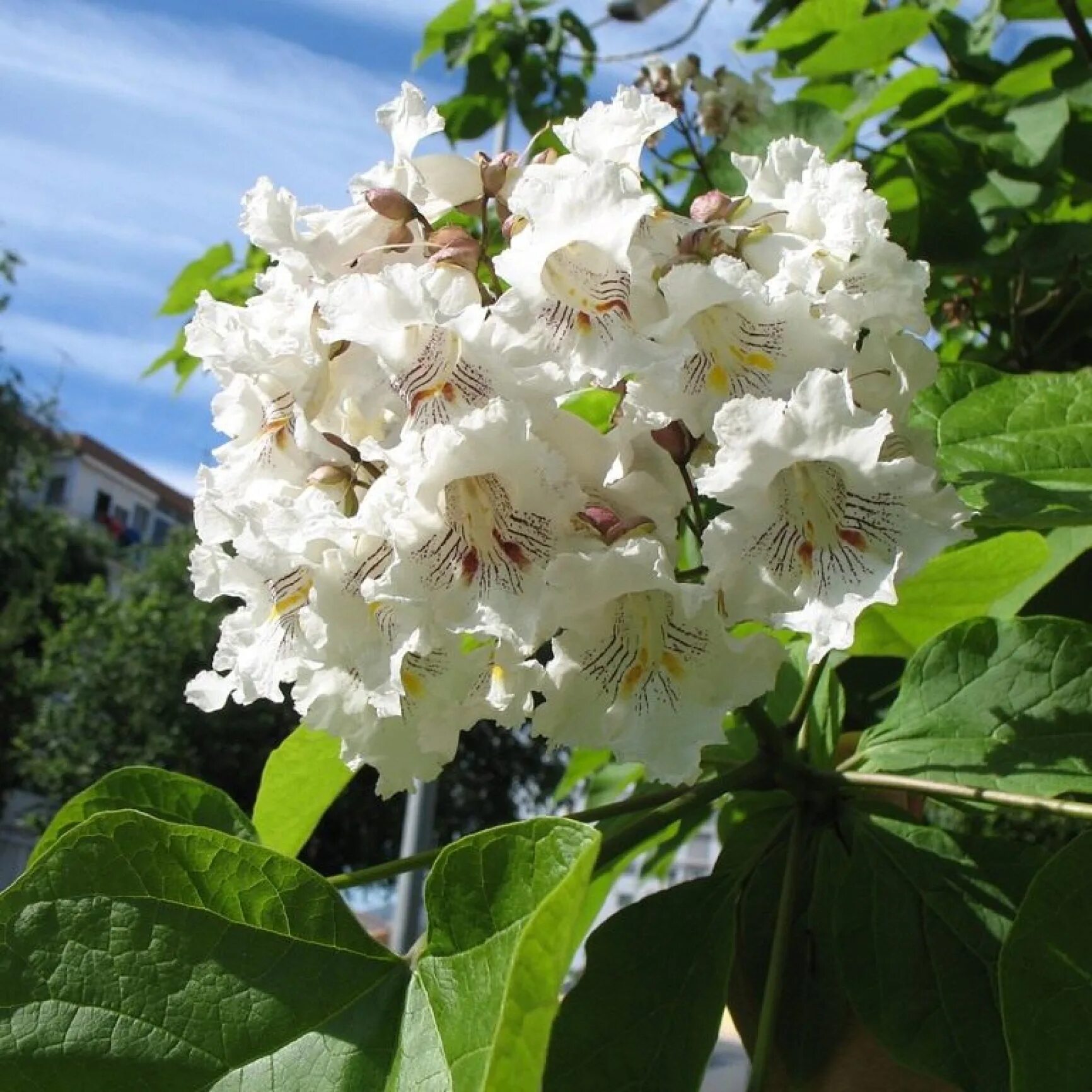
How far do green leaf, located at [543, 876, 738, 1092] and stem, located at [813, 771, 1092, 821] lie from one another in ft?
0.26

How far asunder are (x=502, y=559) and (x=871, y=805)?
29 cm

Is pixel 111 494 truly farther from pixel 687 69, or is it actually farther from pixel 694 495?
pixel 694 495

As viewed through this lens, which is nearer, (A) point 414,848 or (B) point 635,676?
(B) point 635,676

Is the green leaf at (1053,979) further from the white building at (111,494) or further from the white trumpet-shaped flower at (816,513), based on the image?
the white building at (111,494)

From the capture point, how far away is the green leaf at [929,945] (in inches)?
22.5

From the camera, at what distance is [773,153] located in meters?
0.56

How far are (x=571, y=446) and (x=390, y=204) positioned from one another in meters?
0.13

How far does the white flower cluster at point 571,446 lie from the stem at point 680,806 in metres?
0.10

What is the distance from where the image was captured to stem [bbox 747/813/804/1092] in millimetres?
552

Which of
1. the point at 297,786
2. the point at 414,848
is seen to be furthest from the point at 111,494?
the point at 297,786

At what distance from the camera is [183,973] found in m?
0.49

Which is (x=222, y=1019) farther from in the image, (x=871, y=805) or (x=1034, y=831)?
(x=1034, y=831)

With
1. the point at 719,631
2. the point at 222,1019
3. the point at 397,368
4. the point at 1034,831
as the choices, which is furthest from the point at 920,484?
the point at 1034,831

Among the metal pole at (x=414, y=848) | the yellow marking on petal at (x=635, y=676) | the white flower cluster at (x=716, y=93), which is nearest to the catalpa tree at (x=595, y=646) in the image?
the yellow marking on petal at (x=635, y=676)
